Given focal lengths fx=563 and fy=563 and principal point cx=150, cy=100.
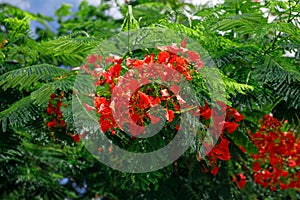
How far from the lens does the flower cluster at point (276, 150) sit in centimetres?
356

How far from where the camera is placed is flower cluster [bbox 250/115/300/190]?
356cm

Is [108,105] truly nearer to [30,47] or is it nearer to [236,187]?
[30,47]

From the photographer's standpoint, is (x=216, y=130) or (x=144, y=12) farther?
(x=144, y=12)

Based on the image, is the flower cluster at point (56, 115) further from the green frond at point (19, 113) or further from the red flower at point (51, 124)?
the green frond at point (19, 113)

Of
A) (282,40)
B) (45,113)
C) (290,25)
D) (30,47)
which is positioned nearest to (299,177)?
(282,40)

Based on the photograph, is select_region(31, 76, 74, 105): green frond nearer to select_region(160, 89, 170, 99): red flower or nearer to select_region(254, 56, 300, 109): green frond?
select_region(160, 89, 170, 99): red flower

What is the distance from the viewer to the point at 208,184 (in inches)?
174

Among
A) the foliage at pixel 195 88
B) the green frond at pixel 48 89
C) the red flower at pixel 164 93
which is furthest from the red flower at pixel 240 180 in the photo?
the red flower at pixel 164 93

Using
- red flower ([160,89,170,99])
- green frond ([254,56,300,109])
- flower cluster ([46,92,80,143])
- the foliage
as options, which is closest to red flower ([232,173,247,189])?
the foliage

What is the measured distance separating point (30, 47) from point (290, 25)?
1.73 metres

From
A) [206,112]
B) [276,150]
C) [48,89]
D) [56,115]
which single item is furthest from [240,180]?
[48,89]

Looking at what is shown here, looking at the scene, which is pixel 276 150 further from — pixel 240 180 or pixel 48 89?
pixel 48 89

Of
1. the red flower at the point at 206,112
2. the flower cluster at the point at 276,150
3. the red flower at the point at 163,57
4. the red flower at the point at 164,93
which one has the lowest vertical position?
the flower cluster at the point at 276,150

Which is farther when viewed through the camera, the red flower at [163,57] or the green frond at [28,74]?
the green frond at [28,74]
